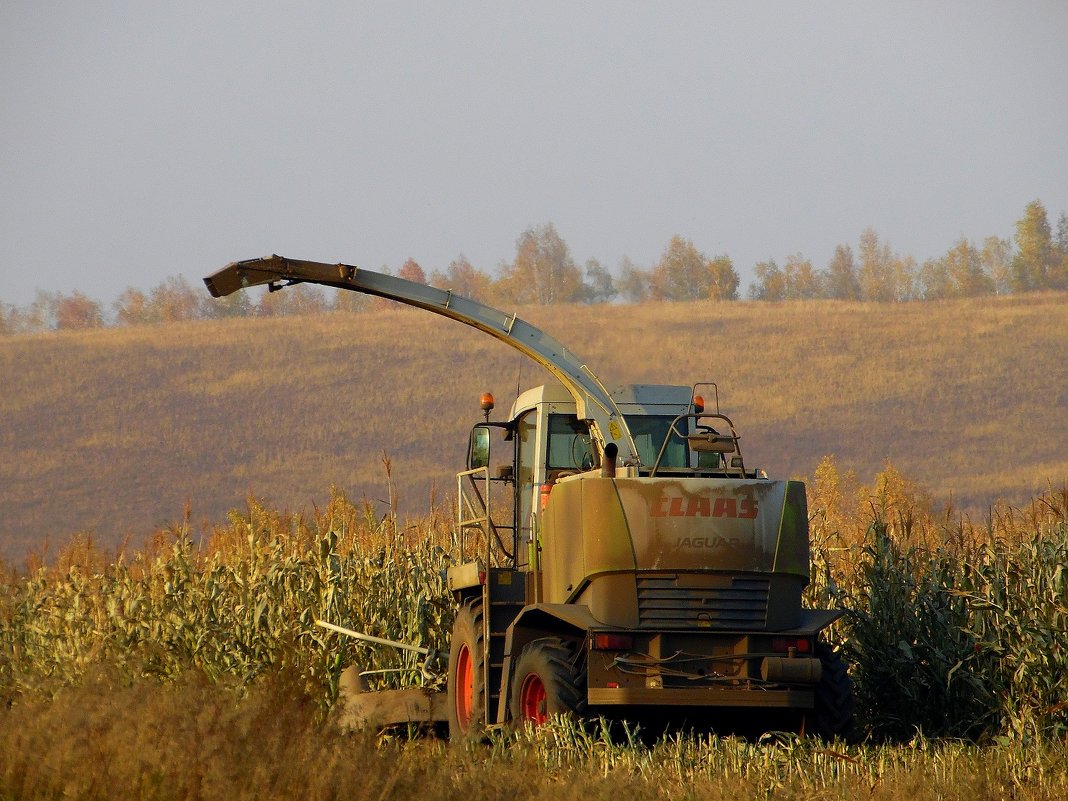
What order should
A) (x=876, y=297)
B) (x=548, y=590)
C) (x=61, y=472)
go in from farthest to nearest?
(x=876, y=297) → (x=61, y=472) → (x=548, y=590)

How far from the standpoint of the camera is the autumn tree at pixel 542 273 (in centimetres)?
9531

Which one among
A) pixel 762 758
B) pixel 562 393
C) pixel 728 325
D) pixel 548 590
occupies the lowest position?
pixel 762 758

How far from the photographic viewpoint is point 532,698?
11.3 m

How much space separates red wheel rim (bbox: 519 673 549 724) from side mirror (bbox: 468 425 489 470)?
7.37ft

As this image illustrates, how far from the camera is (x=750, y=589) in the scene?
36.1ft

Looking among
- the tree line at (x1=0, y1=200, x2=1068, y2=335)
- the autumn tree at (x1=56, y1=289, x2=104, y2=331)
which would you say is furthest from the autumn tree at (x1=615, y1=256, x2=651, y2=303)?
the autumn tree at (x1=56, y1=289, x2=104, y2=331)

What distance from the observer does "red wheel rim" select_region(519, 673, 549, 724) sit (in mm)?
11148

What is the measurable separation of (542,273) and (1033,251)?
34717 mm

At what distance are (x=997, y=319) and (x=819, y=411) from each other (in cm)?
1688

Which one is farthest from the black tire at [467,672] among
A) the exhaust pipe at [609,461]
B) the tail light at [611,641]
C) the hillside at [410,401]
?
the hillside at [410,401]

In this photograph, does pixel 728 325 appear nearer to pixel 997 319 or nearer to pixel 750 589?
pixel 997 319

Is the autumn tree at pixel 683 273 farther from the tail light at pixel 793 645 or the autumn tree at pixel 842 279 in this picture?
the tail light at pixel 793 645

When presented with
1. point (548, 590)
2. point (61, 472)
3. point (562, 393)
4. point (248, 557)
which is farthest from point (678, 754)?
point (61, 472)

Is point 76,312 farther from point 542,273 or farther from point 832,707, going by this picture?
point 832,707
